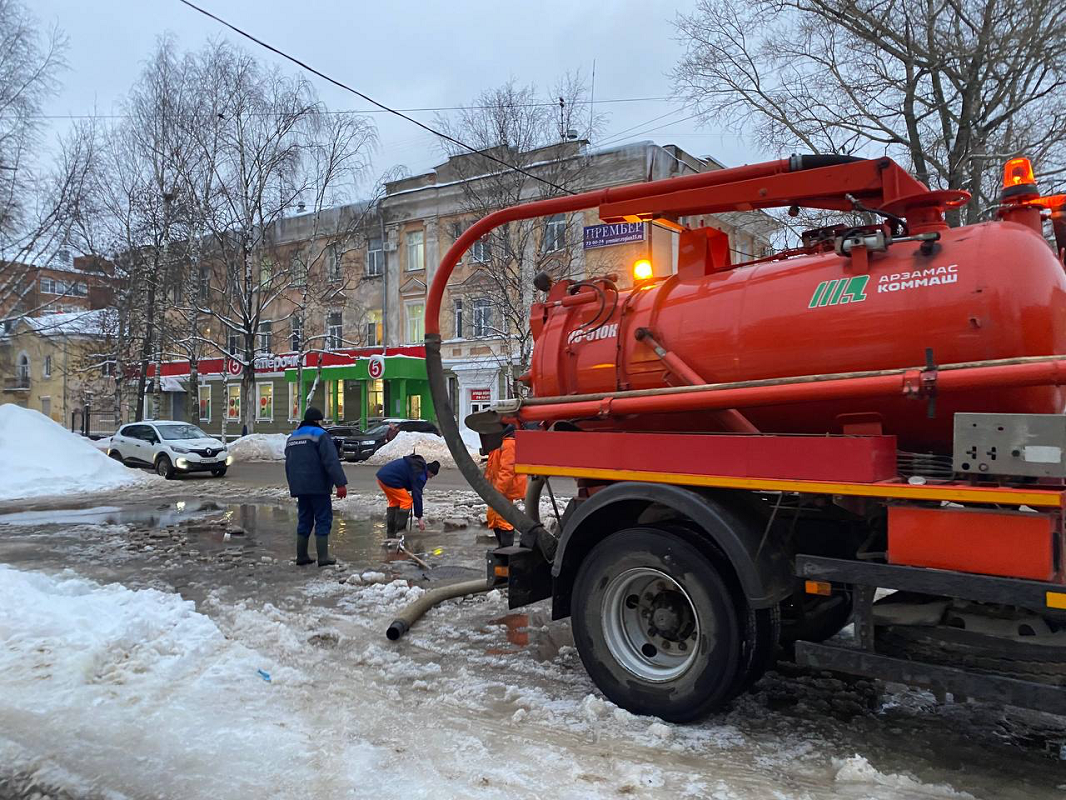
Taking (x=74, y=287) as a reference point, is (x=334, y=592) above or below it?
below

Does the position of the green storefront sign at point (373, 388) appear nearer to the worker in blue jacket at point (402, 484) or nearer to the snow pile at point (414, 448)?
the snow pile at point (414, 448)

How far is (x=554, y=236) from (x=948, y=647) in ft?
73.7

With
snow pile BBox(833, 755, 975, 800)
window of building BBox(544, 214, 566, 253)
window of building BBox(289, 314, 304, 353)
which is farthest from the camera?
window of building BBox(289, 314, 304, 353)

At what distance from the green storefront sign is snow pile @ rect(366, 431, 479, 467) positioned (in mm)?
7043

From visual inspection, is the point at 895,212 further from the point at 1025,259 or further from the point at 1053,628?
the point at 1053,628

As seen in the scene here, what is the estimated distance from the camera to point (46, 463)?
17.2 metres

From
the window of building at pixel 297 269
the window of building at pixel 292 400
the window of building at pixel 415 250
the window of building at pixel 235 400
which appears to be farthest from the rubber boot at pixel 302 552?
the window of building at pixel 235 400

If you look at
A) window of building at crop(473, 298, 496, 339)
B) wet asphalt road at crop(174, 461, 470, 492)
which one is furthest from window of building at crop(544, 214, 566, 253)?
wet asphalt road at crop(174, 461, 470, 492)

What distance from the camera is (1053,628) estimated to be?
3.23 m

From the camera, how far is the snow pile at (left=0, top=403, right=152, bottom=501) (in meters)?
16.1

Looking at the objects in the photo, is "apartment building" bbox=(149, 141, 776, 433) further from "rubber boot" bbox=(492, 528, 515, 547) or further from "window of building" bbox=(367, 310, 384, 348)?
"rubber boot" bbox=(492, 528, 515, 547)

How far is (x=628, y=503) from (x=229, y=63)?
27.4 metres

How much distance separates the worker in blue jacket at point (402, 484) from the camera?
9844 mm

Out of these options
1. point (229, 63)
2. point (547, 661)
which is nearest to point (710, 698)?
point (547, 661)
